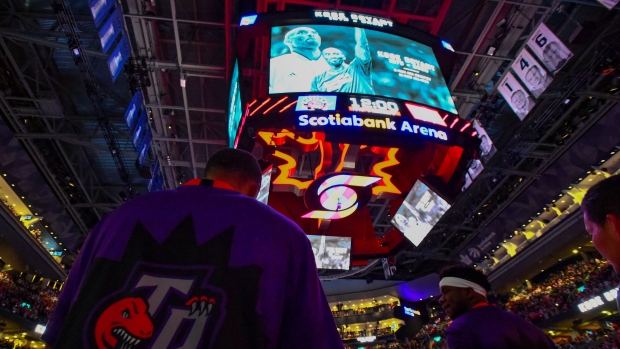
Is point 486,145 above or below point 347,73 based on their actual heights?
above

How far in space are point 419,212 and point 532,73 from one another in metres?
4.47

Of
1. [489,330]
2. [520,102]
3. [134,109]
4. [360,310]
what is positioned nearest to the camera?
[489,330]

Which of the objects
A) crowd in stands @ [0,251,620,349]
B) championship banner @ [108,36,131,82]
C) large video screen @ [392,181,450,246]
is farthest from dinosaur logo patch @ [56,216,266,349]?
crowd in stands @ [0,251,620,349]

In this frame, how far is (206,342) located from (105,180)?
19.5 meters

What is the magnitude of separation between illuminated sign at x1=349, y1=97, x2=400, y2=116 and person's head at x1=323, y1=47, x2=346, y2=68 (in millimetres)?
1202

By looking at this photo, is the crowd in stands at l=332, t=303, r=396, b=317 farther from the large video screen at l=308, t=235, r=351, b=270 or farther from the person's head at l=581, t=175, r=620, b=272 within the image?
the person's head at l=581, t=175, r=620, b=272

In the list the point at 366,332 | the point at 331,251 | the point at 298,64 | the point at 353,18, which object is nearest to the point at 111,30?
the point at 298,64

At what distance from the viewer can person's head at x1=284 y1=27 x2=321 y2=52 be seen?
7.18 m

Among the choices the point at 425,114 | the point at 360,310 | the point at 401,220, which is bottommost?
the point at 401,220

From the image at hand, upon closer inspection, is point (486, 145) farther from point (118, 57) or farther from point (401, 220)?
point (118, 57)

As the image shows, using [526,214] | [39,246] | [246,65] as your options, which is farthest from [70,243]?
[526,214]

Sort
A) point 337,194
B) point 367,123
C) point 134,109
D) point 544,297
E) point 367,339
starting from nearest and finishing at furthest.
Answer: point 367,123 → point 337,194 → point 134,109 → point 544,297 → point 367,339

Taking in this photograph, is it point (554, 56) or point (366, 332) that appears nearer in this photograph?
point (554, 56)

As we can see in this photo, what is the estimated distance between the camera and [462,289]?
3469 mm
